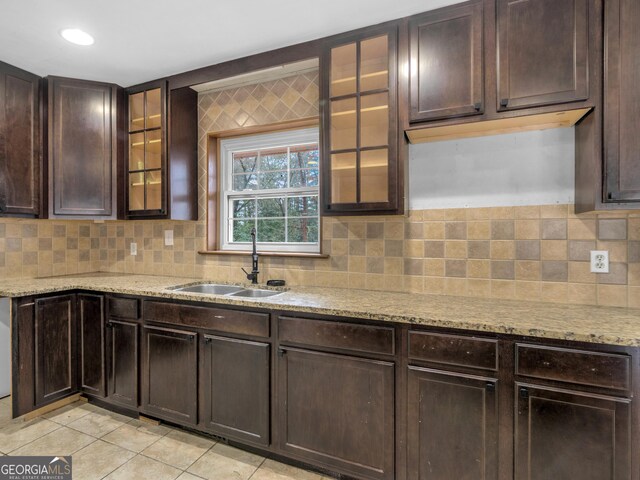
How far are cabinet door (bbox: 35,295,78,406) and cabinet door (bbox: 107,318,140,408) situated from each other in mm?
346

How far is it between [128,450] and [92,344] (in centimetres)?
85

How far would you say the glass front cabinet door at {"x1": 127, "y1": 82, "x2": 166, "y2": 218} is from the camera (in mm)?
2666

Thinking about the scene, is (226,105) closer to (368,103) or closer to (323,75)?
(323,75)

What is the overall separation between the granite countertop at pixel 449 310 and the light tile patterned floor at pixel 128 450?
2.90ft

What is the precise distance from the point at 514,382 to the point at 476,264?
2.47 ft

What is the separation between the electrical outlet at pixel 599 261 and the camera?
1.77 m

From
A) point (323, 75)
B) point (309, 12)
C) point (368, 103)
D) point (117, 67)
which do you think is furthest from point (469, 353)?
point (117, 67)

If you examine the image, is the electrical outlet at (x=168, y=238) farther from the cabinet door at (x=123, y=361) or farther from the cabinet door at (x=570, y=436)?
the cabinet door at (x=570, y=436)

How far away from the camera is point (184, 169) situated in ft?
9.02

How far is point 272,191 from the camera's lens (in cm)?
277

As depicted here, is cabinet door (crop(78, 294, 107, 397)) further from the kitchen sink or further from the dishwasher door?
the kitchen sink

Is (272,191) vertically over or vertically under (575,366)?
over

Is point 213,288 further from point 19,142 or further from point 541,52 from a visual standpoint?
point 541,52

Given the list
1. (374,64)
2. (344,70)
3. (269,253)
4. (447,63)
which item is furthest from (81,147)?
(447,63)
